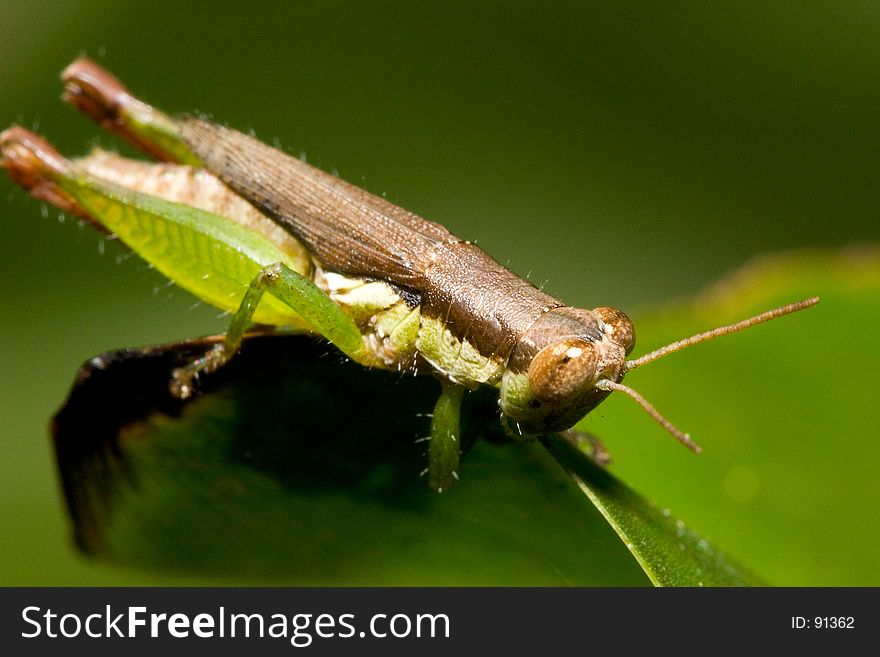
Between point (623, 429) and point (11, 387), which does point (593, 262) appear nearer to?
point (623, 429)

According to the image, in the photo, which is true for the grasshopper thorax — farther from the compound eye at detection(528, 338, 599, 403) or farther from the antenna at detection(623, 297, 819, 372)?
the antenna at detection(623, 297, 819, 372)

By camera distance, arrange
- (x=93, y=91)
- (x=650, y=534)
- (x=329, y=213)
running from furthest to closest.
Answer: (x=93, y=91), (x=329, y=213), (x=650, y=534)

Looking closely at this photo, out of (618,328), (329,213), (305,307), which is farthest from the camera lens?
(329,213)

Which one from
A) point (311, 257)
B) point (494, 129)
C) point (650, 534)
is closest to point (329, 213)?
point (311, 257)

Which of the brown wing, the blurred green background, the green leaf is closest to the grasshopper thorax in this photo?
the green leaf

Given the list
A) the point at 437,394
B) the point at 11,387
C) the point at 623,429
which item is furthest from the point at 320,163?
the point at 437,394

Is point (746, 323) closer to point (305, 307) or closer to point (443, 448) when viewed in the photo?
point (443, 448)

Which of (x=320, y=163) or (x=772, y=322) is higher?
(x=320, y=163)
